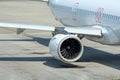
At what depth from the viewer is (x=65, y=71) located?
17.7m

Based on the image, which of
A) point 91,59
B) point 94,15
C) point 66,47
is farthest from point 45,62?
point 94,15

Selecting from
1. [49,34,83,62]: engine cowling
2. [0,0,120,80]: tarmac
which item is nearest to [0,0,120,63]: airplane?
[49,34,83,62]: engine cowling

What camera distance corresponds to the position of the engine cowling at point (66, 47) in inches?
719

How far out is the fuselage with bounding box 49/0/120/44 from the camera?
60.6 ft

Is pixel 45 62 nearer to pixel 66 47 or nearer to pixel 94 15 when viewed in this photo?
pixel 66 47

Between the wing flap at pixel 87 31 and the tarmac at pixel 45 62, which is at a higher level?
the wing flap at pixel 87 31

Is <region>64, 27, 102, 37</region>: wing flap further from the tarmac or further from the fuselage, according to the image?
the tarmac

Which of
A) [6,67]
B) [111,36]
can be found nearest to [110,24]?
[111,36]

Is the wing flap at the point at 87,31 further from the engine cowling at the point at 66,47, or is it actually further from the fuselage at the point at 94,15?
the engine cowling at the point at 66,47

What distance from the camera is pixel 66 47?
1870 cm

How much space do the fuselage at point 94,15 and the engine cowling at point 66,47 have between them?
1.22m

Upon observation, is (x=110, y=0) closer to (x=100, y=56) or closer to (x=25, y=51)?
(x=100, y=56)

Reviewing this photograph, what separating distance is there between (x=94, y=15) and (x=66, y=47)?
2.32m

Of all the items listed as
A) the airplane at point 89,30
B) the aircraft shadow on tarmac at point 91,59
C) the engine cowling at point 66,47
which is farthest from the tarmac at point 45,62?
the airplane at point 89,30
